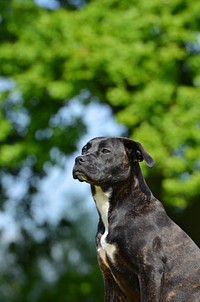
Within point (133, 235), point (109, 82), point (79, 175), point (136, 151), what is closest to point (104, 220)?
point (133, 235)

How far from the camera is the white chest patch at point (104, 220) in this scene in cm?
565

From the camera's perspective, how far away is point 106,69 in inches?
675

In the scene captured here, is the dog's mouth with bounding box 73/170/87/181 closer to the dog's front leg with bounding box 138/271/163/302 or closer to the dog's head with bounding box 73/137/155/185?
the dog's head with bounding box 73/137/155/185

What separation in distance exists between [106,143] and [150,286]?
1004mm

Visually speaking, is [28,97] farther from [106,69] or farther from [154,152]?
[154,152]

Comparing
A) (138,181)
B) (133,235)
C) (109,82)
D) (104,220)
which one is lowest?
(133,235)

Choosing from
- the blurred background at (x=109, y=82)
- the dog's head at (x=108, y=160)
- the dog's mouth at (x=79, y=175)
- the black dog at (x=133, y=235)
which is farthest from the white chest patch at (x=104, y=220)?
the blurred background at (x=109, y=82)

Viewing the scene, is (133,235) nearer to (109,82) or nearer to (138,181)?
(138,181)

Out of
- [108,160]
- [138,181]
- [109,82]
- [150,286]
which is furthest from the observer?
[109,82]

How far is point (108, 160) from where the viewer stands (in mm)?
5727

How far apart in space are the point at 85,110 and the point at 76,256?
35.7 feet

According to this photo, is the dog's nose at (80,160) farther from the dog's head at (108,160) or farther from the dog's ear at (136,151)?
the dog's ear at (136,151)

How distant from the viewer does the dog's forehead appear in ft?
19.1

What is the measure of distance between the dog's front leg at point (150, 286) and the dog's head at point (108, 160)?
0.66 m
